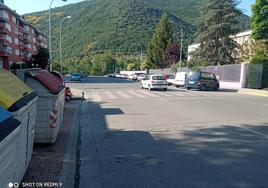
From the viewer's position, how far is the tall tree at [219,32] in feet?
155

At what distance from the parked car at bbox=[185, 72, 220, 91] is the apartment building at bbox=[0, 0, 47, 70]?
105ft

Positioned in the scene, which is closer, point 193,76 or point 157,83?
point 157,83

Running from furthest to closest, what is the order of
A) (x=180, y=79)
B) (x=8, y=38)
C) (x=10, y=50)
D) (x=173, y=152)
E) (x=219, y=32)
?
(x=10, y=50) → (x=8, y=38) → (x=219, y=32) → (x=180, y=79) → (x=173, y=152)

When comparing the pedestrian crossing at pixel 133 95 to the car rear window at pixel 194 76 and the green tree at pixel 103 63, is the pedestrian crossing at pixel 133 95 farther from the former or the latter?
the green tree at pixel 103 63

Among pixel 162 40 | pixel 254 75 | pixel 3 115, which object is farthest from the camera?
pixel 162 40

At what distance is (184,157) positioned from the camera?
612cm

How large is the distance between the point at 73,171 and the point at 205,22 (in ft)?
154

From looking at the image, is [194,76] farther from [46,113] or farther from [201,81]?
[46,113]

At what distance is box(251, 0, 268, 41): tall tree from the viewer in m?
32.2

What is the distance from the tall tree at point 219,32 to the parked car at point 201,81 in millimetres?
18520

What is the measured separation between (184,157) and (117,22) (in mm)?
117282

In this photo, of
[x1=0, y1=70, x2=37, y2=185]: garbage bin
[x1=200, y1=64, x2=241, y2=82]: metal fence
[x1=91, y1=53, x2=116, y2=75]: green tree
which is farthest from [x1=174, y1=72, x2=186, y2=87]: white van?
[x1=91, y1=53, x2=116, y2=75]: green tree

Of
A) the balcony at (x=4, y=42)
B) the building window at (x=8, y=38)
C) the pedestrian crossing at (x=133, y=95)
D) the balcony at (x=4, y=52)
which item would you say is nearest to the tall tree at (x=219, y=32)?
the pedestrian crossing at (x=133, y=95)

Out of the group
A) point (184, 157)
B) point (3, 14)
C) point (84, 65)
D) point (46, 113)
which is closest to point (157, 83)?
point (46, 113)
